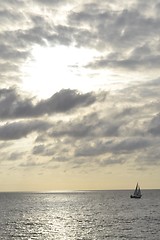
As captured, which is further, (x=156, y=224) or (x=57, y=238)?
(x=156, y=224)

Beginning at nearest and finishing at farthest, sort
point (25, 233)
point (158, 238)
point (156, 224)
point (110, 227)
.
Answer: point (158, 238) → point (25, 233) → point (110, 227) → point (156, 224)

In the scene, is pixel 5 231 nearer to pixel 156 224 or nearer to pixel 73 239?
pixel 73 239

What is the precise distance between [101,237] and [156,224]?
1398 inches

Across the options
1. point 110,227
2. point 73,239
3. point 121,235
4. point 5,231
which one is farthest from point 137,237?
point 5,231

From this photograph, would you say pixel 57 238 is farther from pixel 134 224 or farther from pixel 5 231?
pixel 134 224

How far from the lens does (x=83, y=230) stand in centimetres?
11438

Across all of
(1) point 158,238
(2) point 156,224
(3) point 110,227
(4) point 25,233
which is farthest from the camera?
(2) point 156,224

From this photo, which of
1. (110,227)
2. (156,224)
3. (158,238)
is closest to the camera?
(158,238)

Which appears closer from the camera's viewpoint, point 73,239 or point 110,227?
point 73,239

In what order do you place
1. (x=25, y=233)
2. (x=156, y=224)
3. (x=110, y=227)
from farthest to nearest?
(x=156, y=224) → (x=110, y=227) → (x=25, y=233)

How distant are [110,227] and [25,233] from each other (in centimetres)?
2658

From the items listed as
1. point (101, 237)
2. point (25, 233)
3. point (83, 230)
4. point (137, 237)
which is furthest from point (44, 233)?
point (137, 237)

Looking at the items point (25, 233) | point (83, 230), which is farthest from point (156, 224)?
point (25, 233)

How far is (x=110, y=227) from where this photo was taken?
119250 mm
